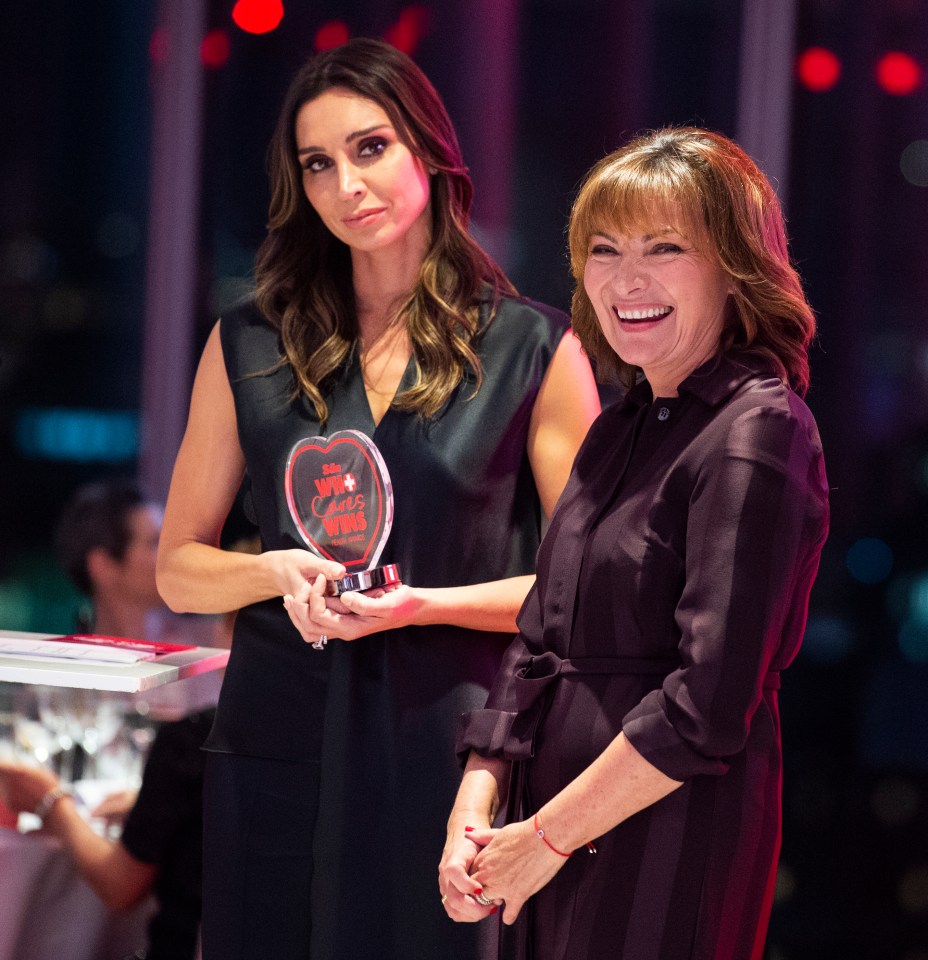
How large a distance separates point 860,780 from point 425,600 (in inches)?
56.9

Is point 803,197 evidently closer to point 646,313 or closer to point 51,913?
point 646,313

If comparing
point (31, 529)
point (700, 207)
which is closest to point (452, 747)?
point (700, 207)

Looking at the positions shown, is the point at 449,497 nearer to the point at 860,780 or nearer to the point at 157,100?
the point at 860,780

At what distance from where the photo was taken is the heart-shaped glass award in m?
1.94

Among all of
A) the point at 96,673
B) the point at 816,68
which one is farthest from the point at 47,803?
the point at 816,68

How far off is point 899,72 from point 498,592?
1.56 m

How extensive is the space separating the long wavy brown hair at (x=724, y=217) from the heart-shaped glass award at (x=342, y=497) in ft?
1.76

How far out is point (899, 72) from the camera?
2795 millimetres

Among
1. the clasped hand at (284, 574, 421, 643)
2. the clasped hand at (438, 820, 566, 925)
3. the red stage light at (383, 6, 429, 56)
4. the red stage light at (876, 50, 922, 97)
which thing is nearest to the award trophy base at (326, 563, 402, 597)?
the clasped hand at (284, 574, 421, 643)

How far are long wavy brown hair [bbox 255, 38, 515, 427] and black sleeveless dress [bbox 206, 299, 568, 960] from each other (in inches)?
1.4

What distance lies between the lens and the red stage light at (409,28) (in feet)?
9.68

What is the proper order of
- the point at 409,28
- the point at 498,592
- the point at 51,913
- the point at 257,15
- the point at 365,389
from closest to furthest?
the point at 498,592 → the point at 365,389 → the point at 51,913 → the point at 409,28 → the point at 257,15

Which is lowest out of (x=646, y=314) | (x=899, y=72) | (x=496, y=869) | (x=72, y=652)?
(x=496, y=869)

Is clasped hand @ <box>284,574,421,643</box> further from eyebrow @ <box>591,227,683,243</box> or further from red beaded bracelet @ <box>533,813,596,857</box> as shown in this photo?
eyebrow @ <box>591,227,683,243</box>
